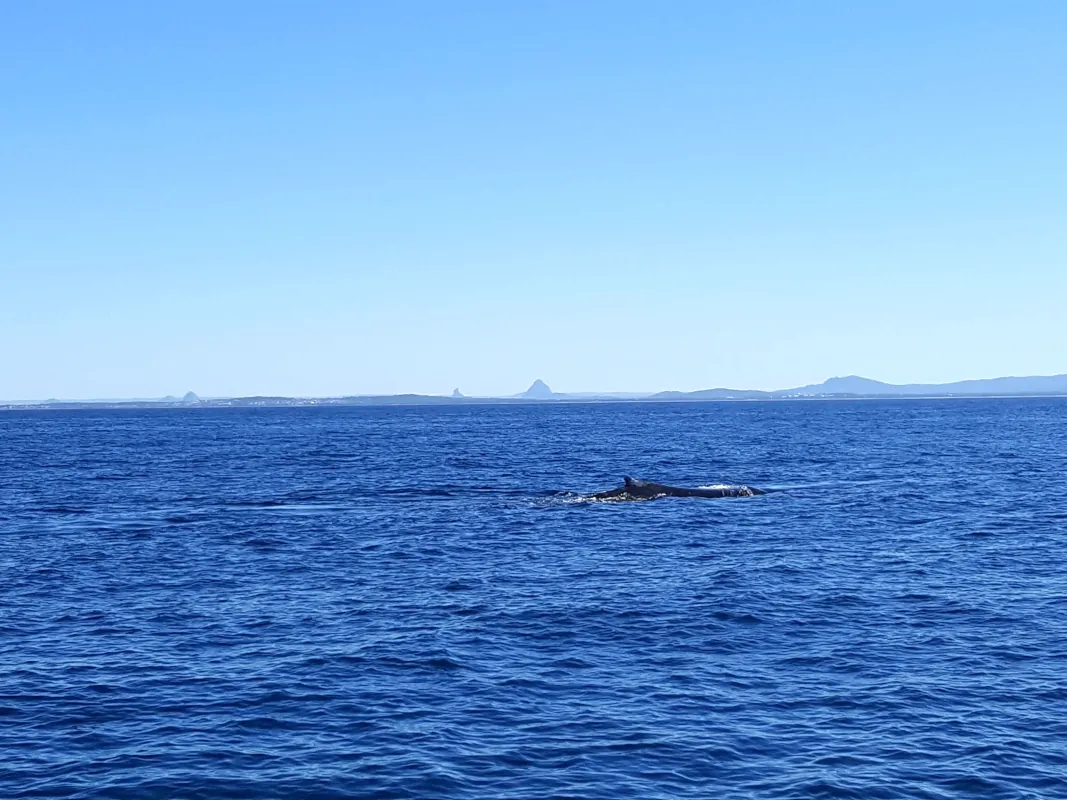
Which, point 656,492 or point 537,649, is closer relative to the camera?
point 537,649

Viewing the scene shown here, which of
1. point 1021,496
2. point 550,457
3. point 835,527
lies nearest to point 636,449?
point 550,457

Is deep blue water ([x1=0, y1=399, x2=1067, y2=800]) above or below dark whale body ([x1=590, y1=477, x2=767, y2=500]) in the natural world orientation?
below

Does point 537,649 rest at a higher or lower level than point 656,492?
lower

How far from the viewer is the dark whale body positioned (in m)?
63.8

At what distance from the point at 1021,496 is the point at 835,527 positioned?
1888cm

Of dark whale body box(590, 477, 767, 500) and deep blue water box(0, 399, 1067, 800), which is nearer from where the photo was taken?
deep blue water box(0, 399, 1067, 800)

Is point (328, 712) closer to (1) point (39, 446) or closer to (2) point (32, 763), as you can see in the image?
(2) point (32, 763)

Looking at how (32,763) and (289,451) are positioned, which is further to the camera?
(289,451)

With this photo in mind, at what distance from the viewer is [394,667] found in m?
27.0

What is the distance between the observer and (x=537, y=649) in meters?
28.7

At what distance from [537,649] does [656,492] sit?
37109mm

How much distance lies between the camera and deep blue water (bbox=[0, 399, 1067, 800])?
20.5 m

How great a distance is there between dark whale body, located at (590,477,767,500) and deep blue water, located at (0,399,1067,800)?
2.29m

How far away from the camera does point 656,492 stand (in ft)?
214
